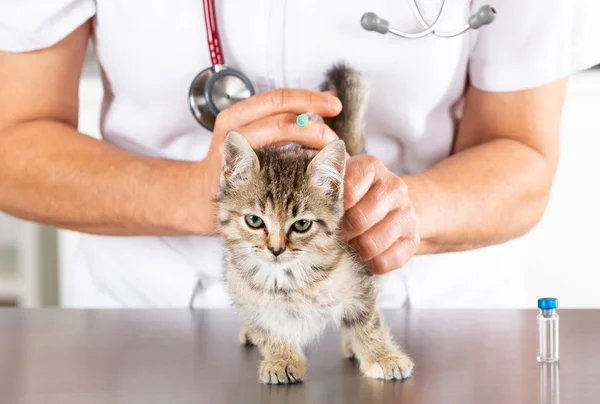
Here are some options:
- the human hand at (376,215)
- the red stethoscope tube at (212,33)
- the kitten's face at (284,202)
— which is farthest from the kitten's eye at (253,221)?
the red stethoscope tube at (212,33)

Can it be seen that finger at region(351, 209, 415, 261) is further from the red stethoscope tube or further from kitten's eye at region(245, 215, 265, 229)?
the red stethoscope tube

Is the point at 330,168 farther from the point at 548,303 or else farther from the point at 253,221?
the point at 548,303

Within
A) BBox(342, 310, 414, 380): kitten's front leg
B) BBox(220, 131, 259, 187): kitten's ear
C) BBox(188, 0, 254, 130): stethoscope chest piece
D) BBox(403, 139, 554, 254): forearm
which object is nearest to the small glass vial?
BBox(342, 310, 414, 380): kitten's front leg

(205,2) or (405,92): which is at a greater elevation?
(205,2)

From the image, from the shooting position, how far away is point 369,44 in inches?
52.9

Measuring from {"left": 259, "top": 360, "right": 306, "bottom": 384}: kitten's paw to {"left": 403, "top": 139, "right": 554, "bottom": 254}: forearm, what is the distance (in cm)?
38

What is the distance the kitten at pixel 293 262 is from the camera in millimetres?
872

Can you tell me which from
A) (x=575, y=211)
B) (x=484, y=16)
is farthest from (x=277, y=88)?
(x=575, y=211)

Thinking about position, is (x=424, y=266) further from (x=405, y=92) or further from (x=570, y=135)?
(x=570, y=135)

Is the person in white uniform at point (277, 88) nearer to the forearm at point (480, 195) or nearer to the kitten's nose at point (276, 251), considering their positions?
the forearm at point (480, 195)

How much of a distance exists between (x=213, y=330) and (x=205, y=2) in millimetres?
478

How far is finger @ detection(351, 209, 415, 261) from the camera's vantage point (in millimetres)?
988

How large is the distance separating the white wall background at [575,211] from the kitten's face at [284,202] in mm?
1666

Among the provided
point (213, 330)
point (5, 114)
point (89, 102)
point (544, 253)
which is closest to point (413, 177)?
point (213, 330)
